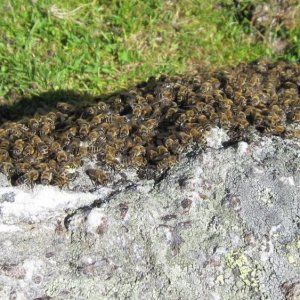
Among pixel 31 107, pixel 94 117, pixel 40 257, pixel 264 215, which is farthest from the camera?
pixel 31 107

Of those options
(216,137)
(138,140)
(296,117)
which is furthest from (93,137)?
(296,117)

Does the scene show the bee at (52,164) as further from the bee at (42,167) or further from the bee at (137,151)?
the bee at (137,151)

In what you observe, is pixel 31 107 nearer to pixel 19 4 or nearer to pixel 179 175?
pixel 19 4

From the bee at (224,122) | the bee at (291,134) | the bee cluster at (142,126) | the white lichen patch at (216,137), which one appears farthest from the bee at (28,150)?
the bee at (291,134)

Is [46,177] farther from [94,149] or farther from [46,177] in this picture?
[94,149]

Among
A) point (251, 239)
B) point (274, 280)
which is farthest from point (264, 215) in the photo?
point (274, 280)
